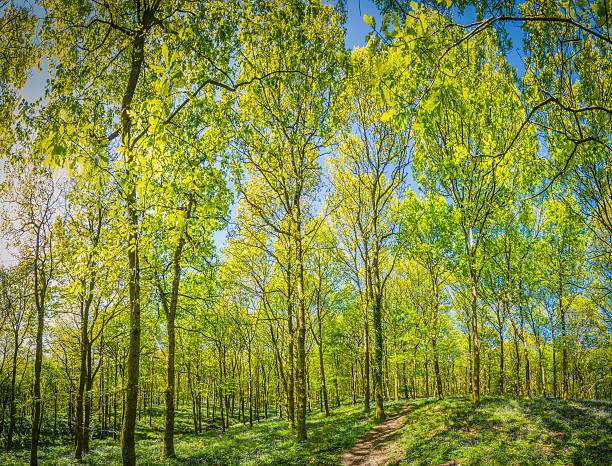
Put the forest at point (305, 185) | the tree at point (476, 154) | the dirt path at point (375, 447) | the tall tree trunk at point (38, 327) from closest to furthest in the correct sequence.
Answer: the forest at point (305, 185) < the dirt path at point (375, 447) < the tree at point (476, 154) < the tall tree trunk at point (38, 327)

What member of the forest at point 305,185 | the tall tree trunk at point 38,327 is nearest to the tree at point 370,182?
the forest at point 305,185

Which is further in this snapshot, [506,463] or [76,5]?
[506,463]

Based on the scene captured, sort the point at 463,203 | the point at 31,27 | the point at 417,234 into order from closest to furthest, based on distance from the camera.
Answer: the point at 31,27, the point at 463,203, the point at 417,234

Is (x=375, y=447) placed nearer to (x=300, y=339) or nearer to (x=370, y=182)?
(x=300, y=339)

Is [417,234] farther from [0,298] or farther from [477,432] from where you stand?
[0,298]

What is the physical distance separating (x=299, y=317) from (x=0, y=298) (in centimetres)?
2196

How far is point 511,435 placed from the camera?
29.8ft

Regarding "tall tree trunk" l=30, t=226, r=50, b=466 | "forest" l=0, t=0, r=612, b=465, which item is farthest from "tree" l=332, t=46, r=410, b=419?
"tall tree trunk" l=30, t=226, r=50, b=466

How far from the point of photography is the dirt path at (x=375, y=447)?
31.9ft

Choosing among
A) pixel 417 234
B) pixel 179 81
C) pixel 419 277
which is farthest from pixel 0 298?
pixel 419 277

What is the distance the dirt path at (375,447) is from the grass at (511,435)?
52cm

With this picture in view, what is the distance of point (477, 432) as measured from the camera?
32.4ft

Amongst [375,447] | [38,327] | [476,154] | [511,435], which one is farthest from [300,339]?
[38,327]

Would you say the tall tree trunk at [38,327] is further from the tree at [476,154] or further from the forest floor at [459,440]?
the tree at [476,154]
